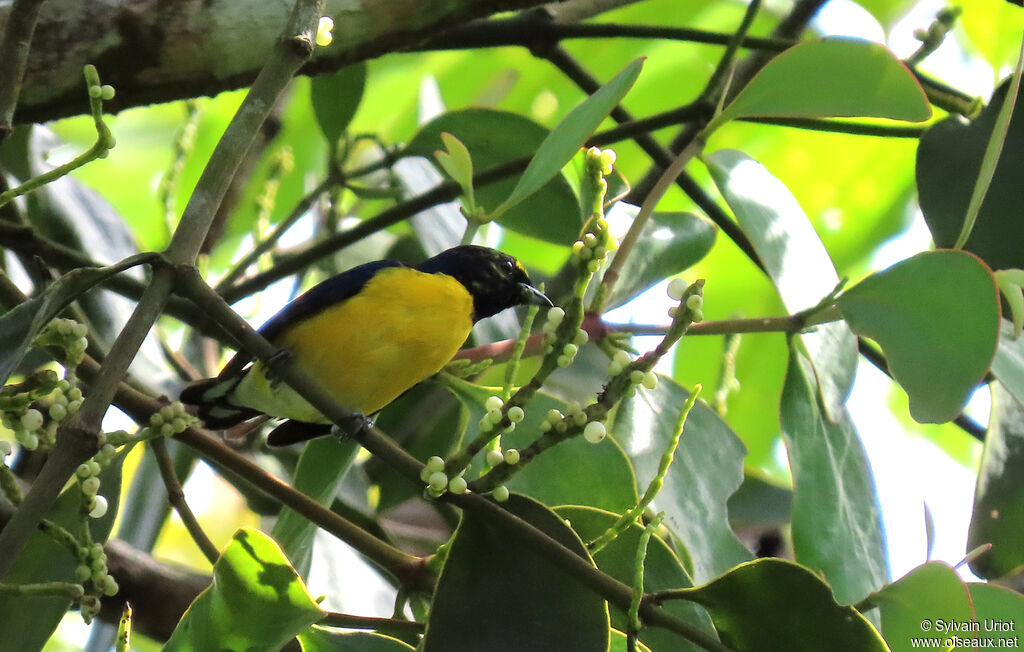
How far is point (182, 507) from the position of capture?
71.4 inches

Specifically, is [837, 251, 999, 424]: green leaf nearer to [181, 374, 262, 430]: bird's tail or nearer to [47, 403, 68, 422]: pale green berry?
[47, 403, 68, 422]: pale green berry

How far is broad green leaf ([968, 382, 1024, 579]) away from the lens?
1791 mm

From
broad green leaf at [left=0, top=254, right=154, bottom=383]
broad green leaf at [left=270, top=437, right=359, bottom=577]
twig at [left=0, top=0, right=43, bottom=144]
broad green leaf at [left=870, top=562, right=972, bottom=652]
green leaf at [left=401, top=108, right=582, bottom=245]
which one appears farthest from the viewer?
green leaf at [left=401, top=108, right=582, bottom=245]

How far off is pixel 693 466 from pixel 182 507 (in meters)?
0.87

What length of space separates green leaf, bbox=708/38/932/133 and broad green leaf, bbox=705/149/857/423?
266mm

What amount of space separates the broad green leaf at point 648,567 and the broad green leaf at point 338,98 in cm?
135

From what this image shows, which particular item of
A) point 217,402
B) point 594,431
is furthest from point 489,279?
point 594,431

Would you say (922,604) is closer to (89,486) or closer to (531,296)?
(89,486)

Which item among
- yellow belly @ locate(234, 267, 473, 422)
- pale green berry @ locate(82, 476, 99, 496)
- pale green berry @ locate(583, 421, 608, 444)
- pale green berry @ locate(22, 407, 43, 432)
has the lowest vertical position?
pale green berry @ locate(82, 476, 99, 496)

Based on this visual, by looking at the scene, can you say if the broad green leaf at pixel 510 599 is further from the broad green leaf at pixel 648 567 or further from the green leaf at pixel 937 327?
the green leaf at pixel 937 327

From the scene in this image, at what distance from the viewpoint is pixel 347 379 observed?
2.31 metres

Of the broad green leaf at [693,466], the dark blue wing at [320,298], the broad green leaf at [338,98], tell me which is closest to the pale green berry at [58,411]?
the broad green leaf at [693,466]

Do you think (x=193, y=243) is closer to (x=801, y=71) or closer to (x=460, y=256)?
(x=801, y=71)

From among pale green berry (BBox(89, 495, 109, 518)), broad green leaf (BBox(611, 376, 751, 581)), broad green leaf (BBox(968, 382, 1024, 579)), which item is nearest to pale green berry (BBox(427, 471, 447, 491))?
pale green berry (BBox(89, 495, 109, 518))
